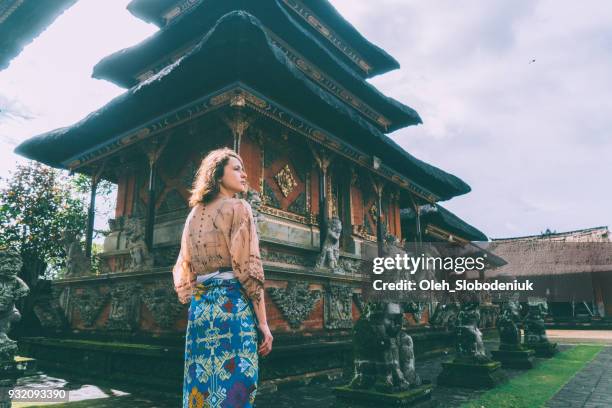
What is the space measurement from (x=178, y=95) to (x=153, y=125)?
3.82 feet

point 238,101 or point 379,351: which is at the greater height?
point 238,101

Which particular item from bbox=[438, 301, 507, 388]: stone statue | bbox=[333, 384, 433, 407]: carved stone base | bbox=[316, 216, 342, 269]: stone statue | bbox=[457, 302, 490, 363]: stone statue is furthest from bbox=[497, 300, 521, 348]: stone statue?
bbox=[333, 384, 433, 407]: carved stone base

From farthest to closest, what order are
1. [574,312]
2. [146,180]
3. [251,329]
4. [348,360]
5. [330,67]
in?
1. [574,312]
2. [330,67]
3. [146,180]
4. [348,360]
5. [251,329]

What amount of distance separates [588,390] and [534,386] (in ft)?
2.26

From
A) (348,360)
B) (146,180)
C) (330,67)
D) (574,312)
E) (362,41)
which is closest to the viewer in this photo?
(348,360)

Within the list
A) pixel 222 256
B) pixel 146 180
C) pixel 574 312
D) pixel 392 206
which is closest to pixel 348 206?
pixel 392 206

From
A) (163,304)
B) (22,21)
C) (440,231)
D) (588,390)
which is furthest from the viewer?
(440,231)

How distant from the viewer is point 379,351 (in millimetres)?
4078

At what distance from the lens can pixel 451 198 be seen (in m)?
15.6

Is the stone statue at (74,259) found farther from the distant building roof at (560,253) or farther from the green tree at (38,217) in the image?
the distant building roof at (560,253)

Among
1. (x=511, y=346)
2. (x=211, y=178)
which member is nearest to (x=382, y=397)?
(x=211, y=178)

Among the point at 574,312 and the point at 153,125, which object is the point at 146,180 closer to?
the point at 153,125

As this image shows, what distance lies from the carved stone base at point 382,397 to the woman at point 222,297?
6.98 ft

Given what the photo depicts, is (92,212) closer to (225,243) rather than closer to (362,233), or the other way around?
(362,233)
